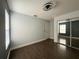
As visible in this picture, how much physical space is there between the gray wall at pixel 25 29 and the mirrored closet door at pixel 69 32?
1821mm

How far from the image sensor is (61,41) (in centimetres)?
516

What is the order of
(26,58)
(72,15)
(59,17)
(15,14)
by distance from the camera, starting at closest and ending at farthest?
(26,58), (72,15), (15,14), (59,17)

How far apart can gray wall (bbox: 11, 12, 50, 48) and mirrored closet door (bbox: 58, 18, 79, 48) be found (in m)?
1.82

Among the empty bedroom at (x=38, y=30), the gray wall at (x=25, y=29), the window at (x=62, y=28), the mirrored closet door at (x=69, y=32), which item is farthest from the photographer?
the window at (x=62, y=28)

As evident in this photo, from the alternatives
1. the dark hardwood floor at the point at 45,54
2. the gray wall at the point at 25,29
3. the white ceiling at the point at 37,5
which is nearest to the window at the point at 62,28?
the white ceiling at the point at 37,5

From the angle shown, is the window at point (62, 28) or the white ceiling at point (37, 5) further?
the window at point (62, 28)

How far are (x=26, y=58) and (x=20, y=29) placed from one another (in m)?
2.36

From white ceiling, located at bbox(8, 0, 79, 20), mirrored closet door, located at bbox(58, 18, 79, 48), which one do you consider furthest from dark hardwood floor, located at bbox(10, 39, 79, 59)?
white ceiling, located at bbox(8, 0, 79, 20)

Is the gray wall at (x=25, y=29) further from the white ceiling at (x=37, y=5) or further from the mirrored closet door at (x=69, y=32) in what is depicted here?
the mirrored closet door at (x=69, y=32)

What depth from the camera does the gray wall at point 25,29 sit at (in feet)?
14.0

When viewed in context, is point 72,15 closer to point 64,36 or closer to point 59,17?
point 59,17

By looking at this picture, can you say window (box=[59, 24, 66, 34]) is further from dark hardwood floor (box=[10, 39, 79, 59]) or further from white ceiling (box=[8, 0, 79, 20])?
dark hardwood floor (box=[10, 39, 79, 59])

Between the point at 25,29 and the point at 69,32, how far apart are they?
3179 millimetres

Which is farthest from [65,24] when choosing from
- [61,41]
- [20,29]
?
[20,29]
